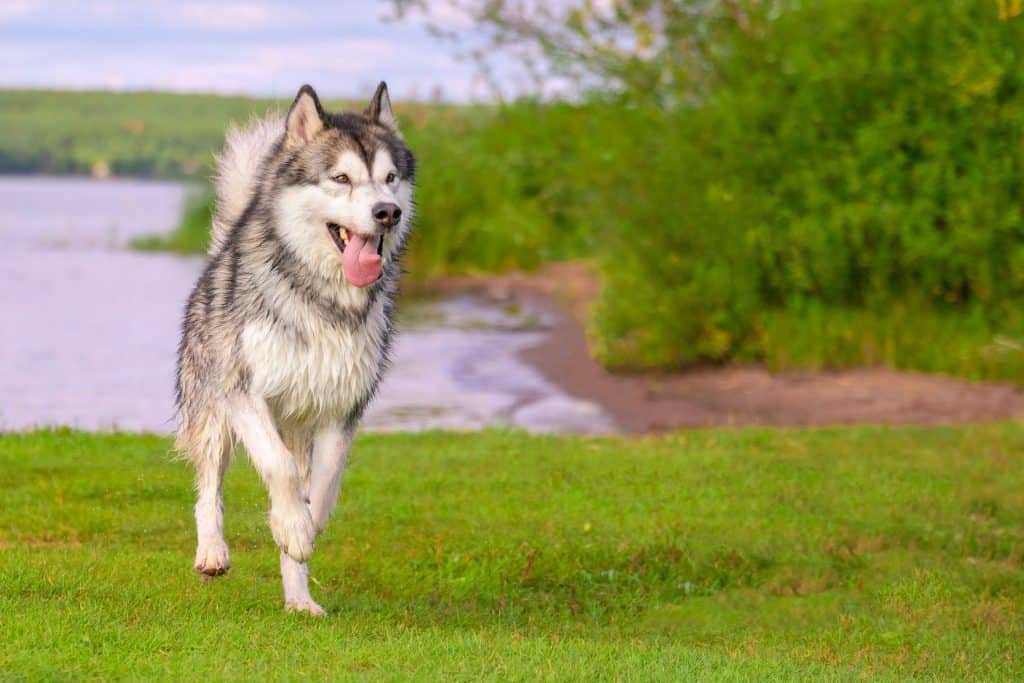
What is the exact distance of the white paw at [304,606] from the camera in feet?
24.8

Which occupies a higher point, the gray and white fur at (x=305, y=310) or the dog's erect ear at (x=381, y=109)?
the dog's erect ear at (x=381, y=109)

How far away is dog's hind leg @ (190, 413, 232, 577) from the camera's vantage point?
762cm

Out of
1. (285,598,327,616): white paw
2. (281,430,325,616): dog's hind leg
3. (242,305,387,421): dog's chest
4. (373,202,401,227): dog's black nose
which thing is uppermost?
(373,202,401,227): dog's black nose

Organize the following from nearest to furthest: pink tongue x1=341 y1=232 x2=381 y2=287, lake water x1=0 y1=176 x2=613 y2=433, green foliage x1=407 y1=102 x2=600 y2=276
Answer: pink tongue x1=341 y1=232 x2=381 y2=287
lake water x1=0 y1=176 x2=613 y2=433
green foliage x1=407 y1=102 x2=600 y2=276

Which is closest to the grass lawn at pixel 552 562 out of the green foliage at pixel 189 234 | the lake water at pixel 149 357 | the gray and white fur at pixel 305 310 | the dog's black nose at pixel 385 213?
the gray and white fur at pixel 305 310

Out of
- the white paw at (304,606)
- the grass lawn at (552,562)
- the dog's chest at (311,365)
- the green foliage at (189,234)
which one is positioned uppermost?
the dog's chest at (311,365)

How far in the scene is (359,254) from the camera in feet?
23.4

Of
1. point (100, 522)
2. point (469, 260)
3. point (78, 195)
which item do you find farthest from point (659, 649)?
point (78, 195)

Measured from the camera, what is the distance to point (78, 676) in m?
6.16

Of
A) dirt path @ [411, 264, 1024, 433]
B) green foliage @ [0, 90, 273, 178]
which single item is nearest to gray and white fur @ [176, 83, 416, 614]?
dirt path @ [411, 264, 1024, 433]

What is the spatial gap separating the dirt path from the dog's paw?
8698mm

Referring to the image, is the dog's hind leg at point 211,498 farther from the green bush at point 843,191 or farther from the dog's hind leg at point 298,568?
the green bush at point 843,191

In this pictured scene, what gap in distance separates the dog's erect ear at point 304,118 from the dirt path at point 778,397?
8983 millimetres

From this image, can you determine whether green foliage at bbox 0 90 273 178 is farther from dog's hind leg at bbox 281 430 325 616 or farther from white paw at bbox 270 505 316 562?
white paw at bbox 270 505 316 562
